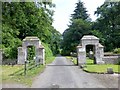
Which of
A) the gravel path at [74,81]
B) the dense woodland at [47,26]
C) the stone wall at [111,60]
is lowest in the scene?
the gravel path at [74,81]

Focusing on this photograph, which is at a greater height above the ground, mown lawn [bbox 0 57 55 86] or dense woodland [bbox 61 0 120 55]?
dense woodland [bbox 61 0 120 55]

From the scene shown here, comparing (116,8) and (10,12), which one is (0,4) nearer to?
(10,12)

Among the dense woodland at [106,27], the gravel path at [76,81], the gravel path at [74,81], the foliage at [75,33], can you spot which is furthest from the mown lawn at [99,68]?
the foliage at [75,33]

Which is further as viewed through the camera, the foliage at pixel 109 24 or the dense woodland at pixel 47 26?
the foliage at pixel 109 24

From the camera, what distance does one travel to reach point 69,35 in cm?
6925

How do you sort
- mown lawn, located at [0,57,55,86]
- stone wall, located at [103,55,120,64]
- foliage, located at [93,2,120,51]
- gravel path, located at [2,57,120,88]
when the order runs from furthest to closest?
1. foliage, located at [93,2,120,51]
2. stone wall, located at [103,55,120,64]
3. mown lawn, located at [0,57,55,86]
4. gravel path, located at [2,57,120,88]

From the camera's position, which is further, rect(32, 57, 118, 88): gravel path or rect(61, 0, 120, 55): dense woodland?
rect(61, 0, 120, 55): dense woodland

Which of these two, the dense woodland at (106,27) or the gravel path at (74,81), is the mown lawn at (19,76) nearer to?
the gravel path at (74,81)

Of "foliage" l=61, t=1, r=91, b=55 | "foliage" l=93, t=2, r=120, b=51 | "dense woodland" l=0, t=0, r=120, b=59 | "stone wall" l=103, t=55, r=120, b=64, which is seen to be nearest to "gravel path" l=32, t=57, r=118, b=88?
"dense woodland" l=0, t=0, r=120, b=59

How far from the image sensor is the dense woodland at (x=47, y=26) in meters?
18.2

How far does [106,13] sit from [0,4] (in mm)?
42173

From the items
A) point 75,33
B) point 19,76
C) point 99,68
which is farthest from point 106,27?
point 19,76

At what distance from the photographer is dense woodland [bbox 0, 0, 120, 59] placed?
1816 cm

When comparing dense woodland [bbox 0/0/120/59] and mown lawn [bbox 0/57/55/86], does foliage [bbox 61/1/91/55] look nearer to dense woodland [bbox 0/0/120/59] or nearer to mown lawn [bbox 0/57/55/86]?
dense woodland [bbox 0/0/120/59]
